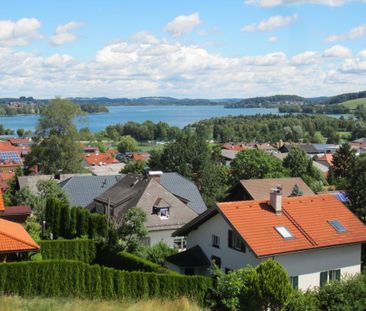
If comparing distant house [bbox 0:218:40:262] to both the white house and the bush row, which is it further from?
the bush row

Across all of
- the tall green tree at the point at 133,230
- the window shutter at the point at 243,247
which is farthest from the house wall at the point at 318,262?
the tall green tree at the point at 133,230

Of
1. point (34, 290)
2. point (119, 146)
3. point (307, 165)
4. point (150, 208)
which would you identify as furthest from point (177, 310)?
point (119, 146)

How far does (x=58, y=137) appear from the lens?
6369cm

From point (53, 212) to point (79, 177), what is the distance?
40.0 ft

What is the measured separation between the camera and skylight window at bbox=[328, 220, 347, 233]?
2778cm

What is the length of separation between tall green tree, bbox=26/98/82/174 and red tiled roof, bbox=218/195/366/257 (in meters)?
39.8

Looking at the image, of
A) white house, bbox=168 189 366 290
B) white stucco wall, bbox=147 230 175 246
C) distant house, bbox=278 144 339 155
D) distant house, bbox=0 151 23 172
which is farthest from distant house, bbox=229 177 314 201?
distant house, bbox=278 144 339 155

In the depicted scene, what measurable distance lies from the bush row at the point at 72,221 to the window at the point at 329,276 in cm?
1365

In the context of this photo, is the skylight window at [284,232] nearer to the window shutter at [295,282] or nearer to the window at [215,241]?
the window shutter at [295,282]

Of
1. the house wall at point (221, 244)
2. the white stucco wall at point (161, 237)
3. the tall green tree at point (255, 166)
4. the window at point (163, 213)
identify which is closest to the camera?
the house wall at point (221, 244)

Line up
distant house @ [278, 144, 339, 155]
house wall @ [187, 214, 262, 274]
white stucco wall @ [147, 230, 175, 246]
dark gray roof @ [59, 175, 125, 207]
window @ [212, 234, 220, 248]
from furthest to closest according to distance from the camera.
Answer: distant house @ [278, 144, 339, 155] < dark gray roof @ [59, 175, 125, 207] < white stucco wall @ [147, 230, 175, 246] < window @ [212, 234, 220, 248] < house wall @ [187, 214, 262, 274]

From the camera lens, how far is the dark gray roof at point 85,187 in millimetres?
49562

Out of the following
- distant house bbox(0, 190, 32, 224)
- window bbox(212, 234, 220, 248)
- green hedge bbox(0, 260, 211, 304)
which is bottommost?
distant house bbox(0, 190, 32, 224)

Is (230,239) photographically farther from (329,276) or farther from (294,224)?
(329,276)
